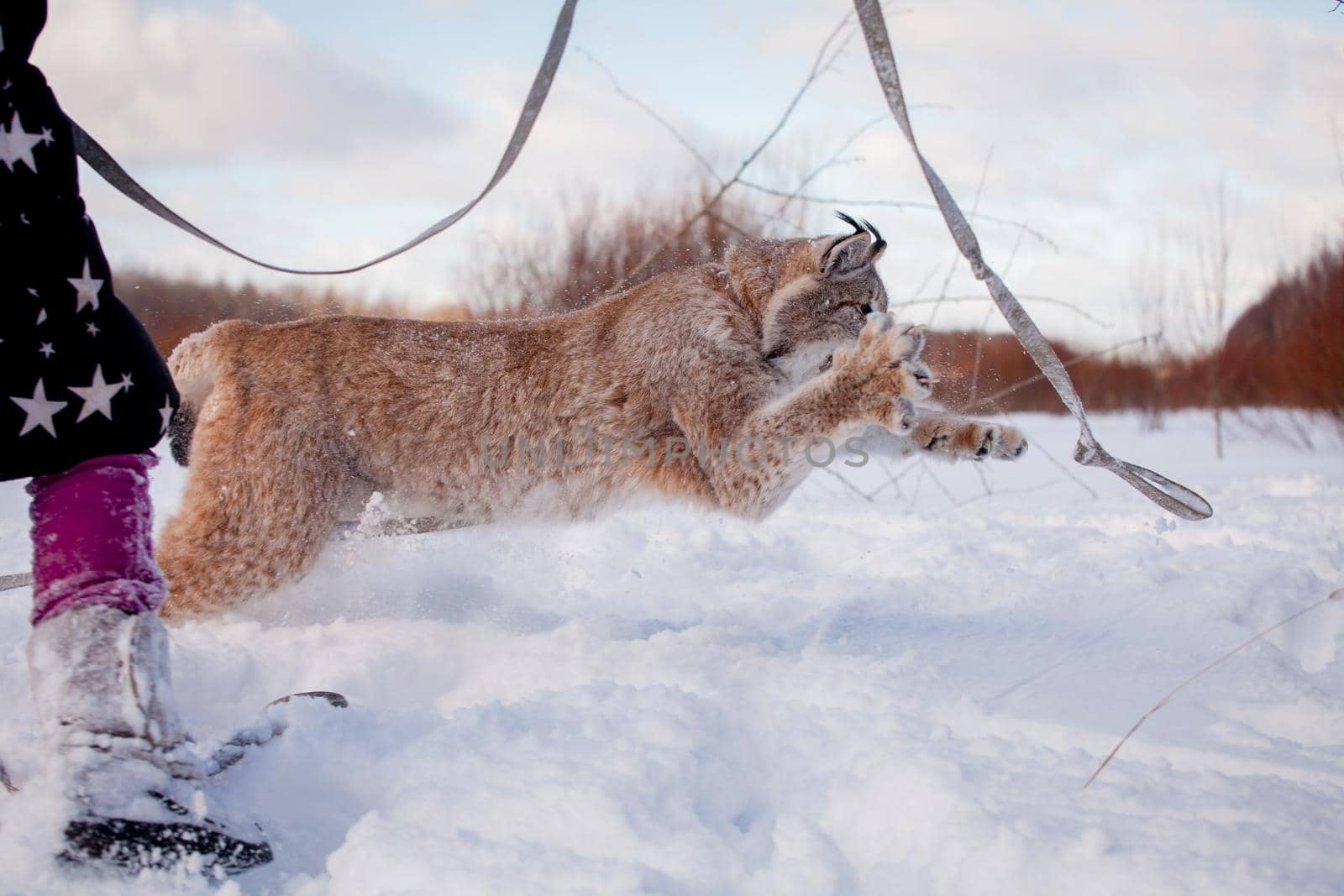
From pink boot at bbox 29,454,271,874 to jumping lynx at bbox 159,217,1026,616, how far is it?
160 cm

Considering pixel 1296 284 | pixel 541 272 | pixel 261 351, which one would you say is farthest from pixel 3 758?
pixel 1296 284

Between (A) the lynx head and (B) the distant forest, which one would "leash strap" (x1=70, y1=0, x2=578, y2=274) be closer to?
(B) the distant forest

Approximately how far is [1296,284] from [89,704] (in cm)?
1418

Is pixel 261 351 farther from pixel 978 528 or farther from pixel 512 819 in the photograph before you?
pixel 978 528

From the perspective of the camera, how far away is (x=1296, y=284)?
476 inches

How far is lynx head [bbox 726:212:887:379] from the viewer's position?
151 inches

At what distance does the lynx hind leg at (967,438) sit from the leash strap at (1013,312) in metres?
0.79

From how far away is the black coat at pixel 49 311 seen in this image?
66.5 inches

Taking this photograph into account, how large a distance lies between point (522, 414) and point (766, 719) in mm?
1895

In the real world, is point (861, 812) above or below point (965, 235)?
below

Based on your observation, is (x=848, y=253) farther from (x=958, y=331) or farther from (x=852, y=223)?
(x=958, y=331)

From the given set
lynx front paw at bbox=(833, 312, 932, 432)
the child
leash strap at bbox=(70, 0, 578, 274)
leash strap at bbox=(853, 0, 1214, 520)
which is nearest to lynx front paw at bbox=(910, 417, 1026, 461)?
lynx front paw at bbox=(833, 312, 932, 432)

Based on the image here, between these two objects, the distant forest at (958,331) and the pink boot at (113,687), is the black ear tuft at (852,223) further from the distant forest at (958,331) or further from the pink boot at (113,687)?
the pink boot at (113,687)

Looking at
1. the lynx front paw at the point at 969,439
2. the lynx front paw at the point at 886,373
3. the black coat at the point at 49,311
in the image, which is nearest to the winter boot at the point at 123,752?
the black coat at the point at 49,311
